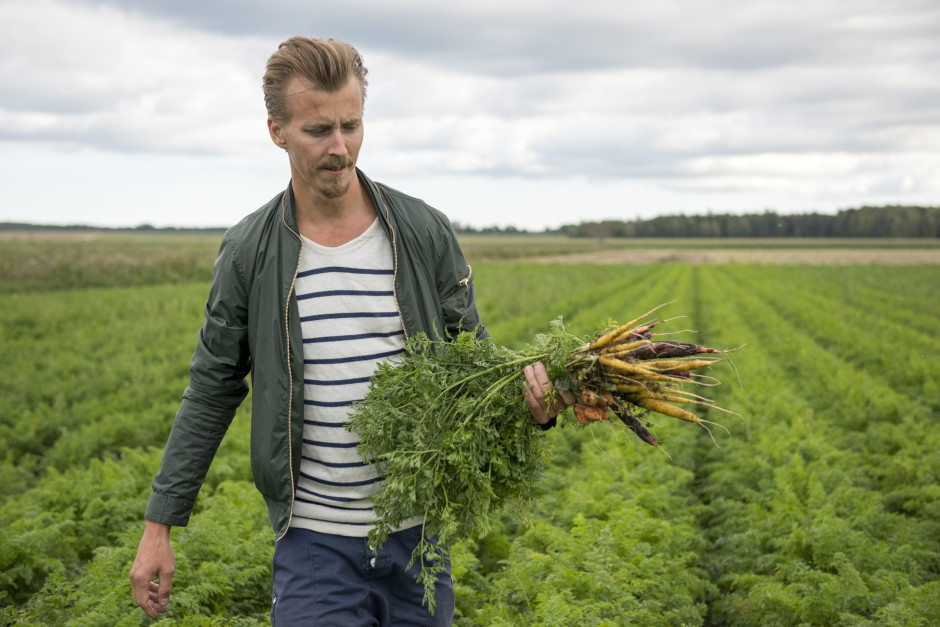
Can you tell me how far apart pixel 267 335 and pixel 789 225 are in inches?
5292

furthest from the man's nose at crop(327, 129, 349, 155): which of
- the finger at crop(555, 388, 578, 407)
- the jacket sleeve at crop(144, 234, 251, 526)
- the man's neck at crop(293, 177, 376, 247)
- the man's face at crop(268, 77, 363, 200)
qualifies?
the finger at crop(555, 388, 578, 407)

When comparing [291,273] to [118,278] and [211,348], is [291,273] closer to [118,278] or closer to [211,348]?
[211,348]

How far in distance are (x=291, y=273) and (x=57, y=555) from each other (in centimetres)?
445

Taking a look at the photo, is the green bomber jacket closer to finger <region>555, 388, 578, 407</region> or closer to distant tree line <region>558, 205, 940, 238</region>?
finger <region>555, 388, 578, 407</region>

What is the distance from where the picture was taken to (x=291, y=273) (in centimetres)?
264

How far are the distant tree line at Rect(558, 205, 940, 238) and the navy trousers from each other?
120m

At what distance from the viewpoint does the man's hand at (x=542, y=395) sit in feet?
7.68

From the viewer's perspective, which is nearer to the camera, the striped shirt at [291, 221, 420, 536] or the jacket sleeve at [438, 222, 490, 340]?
the striped shirt at [291, 221, 420, 536]

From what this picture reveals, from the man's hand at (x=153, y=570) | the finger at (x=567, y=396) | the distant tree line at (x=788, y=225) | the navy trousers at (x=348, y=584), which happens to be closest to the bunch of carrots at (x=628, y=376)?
the finger at (x=567, y=396)

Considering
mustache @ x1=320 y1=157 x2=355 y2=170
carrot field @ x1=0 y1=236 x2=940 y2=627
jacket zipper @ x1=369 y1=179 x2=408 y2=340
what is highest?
mustache @ x1=320 y1=157 x2=355 y2=170

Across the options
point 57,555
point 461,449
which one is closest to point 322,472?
point 461,449

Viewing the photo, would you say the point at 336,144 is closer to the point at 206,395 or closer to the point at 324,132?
the point at 324,132

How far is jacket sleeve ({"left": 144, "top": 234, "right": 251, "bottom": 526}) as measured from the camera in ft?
8.73

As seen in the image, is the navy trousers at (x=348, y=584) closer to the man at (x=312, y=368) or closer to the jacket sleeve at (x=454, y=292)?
the man at (x=312, y=368)
